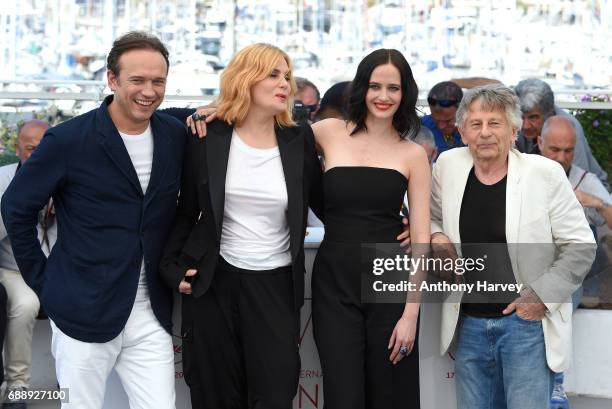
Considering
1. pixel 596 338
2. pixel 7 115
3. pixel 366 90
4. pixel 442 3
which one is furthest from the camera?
pixel 442 3

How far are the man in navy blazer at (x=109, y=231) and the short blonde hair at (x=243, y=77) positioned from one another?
0.87 ft

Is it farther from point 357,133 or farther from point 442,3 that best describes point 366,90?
point 442,3

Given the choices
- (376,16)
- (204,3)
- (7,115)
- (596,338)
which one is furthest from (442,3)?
(596,338)

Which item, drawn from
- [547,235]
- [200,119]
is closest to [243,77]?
[200,119]

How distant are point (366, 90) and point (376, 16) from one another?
257 inches

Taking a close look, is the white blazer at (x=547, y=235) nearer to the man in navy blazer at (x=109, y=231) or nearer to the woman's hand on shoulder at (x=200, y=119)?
the woman's hand on shoulder at (x=200, y=119)

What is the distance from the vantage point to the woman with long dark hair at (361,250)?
4207 millimetres

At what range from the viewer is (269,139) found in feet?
14.0

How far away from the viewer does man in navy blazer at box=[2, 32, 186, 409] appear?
3.98 m

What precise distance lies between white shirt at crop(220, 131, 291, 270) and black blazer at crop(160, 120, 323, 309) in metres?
0.04

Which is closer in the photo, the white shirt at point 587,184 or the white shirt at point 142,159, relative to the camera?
the white shirt at point 142,159

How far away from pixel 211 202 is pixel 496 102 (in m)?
1.25

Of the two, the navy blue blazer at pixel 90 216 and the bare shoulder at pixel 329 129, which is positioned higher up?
the bare shoulder at pixel 329 129

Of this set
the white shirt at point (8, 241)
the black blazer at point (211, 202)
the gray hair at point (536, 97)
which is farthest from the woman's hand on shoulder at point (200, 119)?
the gray hair at point (536, 97)
